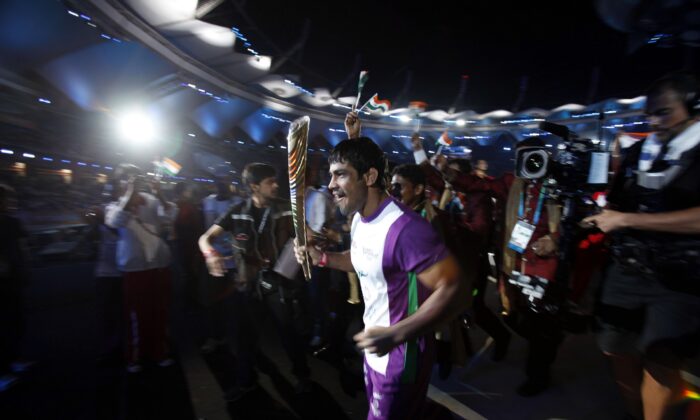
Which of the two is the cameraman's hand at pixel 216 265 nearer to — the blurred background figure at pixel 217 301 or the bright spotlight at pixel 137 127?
the blurred background figure at pixel 217 301

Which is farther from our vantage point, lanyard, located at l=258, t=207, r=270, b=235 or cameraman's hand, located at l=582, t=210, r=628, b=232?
lanyard, located at l=258, t=207, r=270, b=235

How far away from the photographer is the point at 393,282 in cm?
164

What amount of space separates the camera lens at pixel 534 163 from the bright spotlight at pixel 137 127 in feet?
53.5

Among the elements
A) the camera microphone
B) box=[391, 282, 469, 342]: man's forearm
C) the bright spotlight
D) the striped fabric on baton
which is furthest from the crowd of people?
the bright spotlight

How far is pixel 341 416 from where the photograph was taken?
3006 millimetres

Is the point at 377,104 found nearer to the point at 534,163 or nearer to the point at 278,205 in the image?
the point at 534,163

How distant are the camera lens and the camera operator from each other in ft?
1.61

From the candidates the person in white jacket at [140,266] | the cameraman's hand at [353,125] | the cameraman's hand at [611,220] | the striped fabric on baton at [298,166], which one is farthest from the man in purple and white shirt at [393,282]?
the person in white jacket at [140,266]

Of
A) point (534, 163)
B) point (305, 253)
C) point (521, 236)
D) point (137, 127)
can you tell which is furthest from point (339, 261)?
point (137, 127)

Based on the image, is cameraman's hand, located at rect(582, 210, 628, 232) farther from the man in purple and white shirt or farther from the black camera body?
the man in purple and white shirt

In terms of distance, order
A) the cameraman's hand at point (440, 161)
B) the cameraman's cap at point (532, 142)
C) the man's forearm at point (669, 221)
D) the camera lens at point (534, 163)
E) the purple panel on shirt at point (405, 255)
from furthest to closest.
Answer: the cameraman's hand at point (440, 161)
the cameraman's cap at point (532, 142)
the camera lens at point (534, 163)
the man's forearm at point (669, 221)
the purple panel on shirt at point (405, 255)

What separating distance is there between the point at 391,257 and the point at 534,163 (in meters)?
1.46

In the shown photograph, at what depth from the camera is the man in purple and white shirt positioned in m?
1.45

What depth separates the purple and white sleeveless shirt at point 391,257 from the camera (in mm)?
1555
